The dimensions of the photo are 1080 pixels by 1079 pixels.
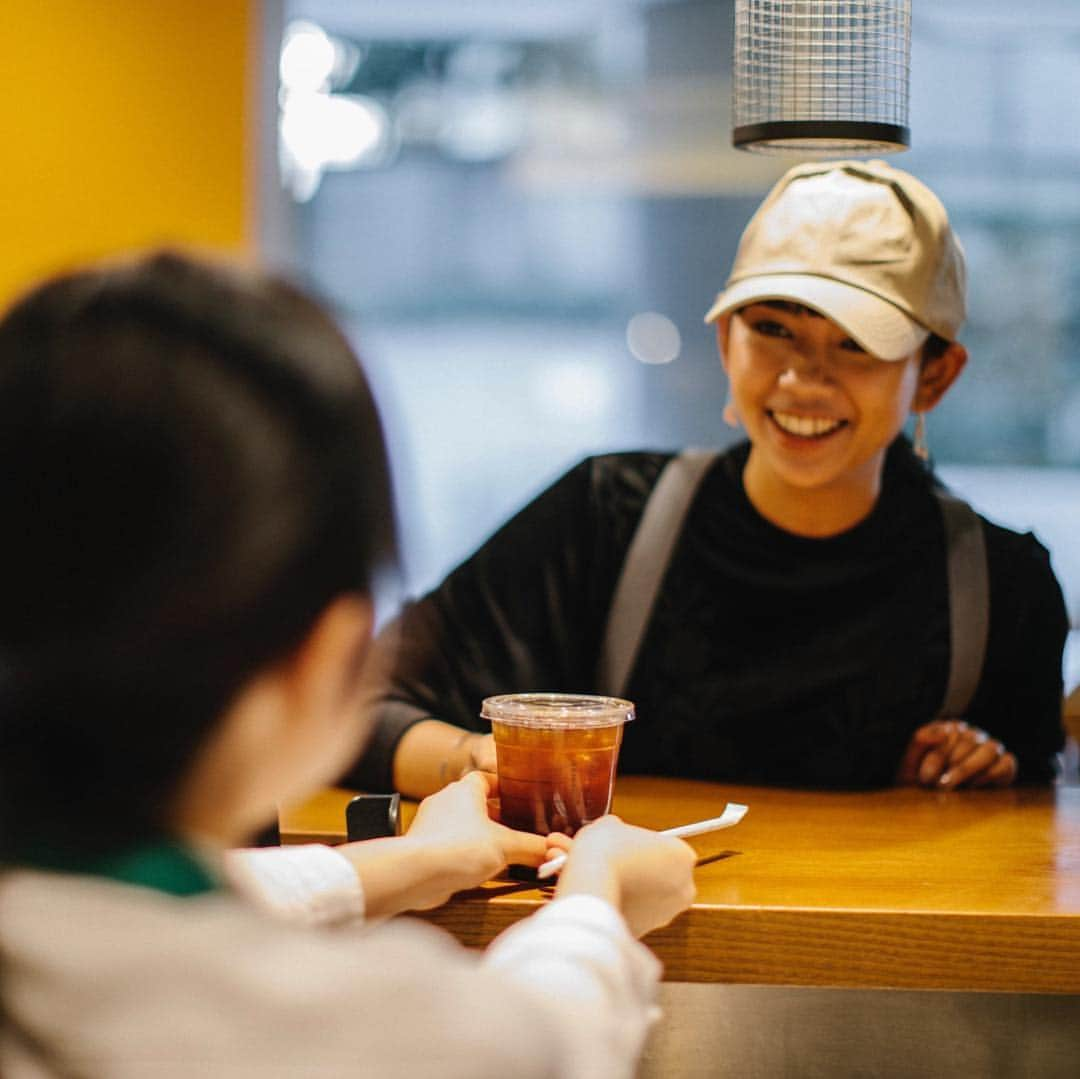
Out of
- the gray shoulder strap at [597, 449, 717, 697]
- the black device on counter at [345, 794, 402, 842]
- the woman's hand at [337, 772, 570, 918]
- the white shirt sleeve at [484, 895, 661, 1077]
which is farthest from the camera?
the gray shoulder strap at [597, 449, 717, 697]

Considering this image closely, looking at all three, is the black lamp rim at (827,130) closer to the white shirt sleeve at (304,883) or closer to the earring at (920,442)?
the earring at (920,442)

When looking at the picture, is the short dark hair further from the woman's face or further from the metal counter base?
the woman's face

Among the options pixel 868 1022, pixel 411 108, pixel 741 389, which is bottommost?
pixel 868 1022

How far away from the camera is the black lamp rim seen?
172cm

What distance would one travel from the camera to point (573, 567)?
2113 millimetres

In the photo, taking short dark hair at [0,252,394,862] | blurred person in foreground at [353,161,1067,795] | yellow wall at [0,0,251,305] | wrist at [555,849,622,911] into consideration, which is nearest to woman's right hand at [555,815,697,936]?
wrist at [555,849,622,911]

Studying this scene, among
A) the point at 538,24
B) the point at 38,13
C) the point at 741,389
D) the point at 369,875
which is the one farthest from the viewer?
the point at 538,24

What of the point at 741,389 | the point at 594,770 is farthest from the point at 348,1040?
the point at 741,389

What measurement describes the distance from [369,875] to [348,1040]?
449 mm

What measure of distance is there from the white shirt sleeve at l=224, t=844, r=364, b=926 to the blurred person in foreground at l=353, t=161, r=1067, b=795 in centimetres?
77

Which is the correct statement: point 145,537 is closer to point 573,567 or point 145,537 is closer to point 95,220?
point 573,567

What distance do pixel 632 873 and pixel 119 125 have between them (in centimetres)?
245

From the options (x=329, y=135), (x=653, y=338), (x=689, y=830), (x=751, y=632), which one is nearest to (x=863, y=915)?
(x=689, y=830)

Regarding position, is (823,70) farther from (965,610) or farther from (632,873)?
(632,873)
